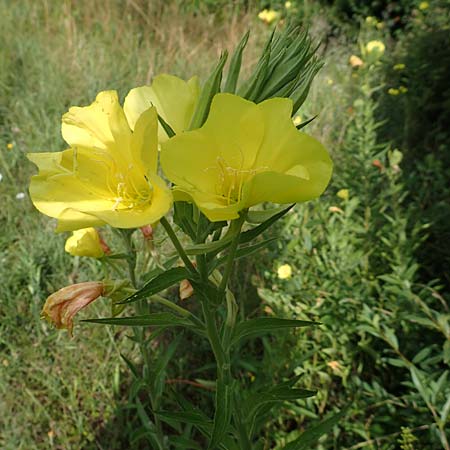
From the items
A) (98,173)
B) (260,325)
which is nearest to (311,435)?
(260,325)

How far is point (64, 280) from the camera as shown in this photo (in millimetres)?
2324

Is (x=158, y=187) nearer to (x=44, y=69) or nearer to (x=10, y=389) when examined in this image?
(x=10, y=389)

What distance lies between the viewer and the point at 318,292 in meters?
1.75

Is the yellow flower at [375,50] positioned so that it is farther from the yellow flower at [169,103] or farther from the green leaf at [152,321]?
the green leaf at [152,321]

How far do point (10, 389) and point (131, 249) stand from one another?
1.12 meters

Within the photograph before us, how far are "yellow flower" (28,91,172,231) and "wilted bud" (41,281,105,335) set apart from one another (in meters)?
0.22

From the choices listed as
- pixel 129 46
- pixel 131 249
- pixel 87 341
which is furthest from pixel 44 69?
pixel 131 249

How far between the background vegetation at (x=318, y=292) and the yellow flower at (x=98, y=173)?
968 mm

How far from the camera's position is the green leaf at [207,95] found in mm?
736

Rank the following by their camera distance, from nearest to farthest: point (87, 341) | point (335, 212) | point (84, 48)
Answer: point (87, 341) < point (335, 212) < point (84, 48)

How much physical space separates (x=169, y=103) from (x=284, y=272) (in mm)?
1130

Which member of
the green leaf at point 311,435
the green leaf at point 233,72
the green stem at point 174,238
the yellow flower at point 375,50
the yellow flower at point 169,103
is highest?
the green leaf at point 233,72

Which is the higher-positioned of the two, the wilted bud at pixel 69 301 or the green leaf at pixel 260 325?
the green leaf at pixel 260 325

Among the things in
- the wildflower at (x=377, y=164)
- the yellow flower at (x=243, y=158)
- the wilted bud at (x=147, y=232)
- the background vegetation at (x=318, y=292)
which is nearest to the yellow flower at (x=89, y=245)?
the wilted bud at (x=147, y=232)
